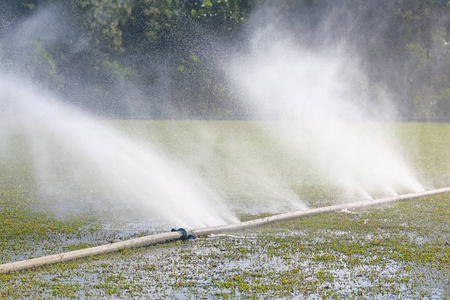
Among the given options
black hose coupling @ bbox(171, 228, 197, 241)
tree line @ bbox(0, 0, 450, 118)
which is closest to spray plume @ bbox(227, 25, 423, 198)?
tree line @ bbox(0, 0, 450, 118)

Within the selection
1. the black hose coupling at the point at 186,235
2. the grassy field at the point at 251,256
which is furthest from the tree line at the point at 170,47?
the black hose coupling at the point at 186,235

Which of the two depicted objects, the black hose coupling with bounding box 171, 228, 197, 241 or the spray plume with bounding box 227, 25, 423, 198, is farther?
the spray plume with bounding box 227, 25, 423, 198

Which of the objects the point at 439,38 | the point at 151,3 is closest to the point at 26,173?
the point at 151,3

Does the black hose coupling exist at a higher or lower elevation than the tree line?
lower

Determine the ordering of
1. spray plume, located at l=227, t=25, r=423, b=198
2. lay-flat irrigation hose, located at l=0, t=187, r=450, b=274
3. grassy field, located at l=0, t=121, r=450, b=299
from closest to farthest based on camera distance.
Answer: grassy field, located at l=0, t=121, r=450, b=299, lay-flat irrigation hose, located at l=0, t=187, r=450, b=274, spray plume, located at l=227, t=25, r=423, b=198

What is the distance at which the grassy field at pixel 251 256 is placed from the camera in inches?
290

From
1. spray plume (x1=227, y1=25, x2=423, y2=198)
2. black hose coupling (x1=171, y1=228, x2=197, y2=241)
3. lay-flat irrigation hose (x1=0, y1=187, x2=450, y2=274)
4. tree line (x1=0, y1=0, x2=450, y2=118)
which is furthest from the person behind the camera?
tree line (x1=0, y1=0, x2=450, y2=118)

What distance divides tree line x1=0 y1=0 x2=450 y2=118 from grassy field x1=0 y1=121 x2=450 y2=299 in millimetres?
30492

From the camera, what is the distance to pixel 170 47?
157ft

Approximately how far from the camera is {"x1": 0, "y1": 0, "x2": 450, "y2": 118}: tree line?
4481cm

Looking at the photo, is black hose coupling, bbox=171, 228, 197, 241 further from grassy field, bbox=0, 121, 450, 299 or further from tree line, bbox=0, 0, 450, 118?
tree line, bbox=0, 0, 450, 118

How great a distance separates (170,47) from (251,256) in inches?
1590

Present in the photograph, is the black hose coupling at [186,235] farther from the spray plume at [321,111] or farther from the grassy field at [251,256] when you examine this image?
the spray plume at [321,111]

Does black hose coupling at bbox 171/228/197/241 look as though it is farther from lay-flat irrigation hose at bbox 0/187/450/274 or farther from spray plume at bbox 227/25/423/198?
spray plume at bbox 227/25/423/198
